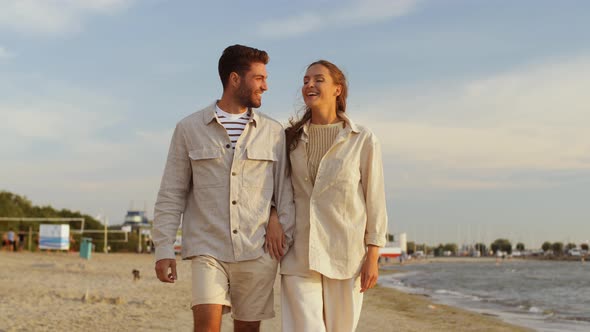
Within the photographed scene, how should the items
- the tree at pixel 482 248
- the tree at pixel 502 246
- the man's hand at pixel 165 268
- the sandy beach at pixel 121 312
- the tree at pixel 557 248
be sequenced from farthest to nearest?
the tree at pixel 502 246 < the tree at pixel 482 248 < the tree at pixel 557 248 < the sandy beach at pixel 121 312 < the man's hand at pixel 165 268

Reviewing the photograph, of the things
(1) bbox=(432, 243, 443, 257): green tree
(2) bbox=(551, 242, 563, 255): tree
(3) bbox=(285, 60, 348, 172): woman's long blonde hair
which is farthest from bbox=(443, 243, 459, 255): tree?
(3) bbox=(285, 60, 348, 172): woman's long blonde hair

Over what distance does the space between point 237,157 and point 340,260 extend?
29.5 inches

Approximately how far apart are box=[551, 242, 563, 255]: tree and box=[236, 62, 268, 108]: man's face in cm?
16940

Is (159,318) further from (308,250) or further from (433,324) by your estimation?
(308,250)

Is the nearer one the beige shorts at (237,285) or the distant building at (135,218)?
the beige shorts at (237,285)

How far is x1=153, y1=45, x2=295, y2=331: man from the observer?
3283 mm

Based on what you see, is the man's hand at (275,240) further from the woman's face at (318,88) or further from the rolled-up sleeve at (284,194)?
the woman's face at (318,88)

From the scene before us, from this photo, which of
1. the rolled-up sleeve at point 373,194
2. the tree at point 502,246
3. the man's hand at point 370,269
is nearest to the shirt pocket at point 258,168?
the rolled-up sleeve at point 373,194

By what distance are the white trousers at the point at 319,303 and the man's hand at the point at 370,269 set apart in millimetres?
42

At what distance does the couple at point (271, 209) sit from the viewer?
3293 mm

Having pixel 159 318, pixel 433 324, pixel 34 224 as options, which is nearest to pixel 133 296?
pixel 159 318

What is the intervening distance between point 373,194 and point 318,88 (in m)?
0.63

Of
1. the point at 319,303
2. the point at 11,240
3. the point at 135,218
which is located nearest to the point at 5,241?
the point at 11,240

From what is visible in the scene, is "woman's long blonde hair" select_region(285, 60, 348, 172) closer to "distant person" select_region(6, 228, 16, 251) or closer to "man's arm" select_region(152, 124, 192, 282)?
"man's arm" select_region(152, 124, 192, 282)
